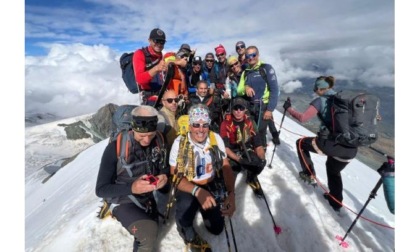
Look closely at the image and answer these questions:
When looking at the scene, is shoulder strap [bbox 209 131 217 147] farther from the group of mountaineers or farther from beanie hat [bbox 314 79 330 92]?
beanie hat [bbox 314 79 330 92]

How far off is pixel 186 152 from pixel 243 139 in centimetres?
248

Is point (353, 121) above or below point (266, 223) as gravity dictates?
above

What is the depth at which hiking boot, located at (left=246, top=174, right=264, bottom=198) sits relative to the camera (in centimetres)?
677

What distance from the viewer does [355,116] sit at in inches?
211

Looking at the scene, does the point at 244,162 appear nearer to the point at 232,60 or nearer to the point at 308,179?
the point at 308,179

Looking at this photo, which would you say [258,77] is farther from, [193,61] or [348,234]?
[348,234]

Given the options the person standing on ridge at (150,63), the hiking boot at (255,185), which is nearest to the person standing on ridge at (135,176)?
the person standing on ridge at (150,63)

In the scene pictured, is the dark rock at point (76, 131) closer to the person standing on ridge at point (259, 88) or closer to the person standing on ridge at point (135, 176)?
the person standing on ridge at point (259, 88)

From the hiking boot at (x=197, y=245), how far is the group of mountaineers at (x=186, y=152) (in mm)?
A: 19
